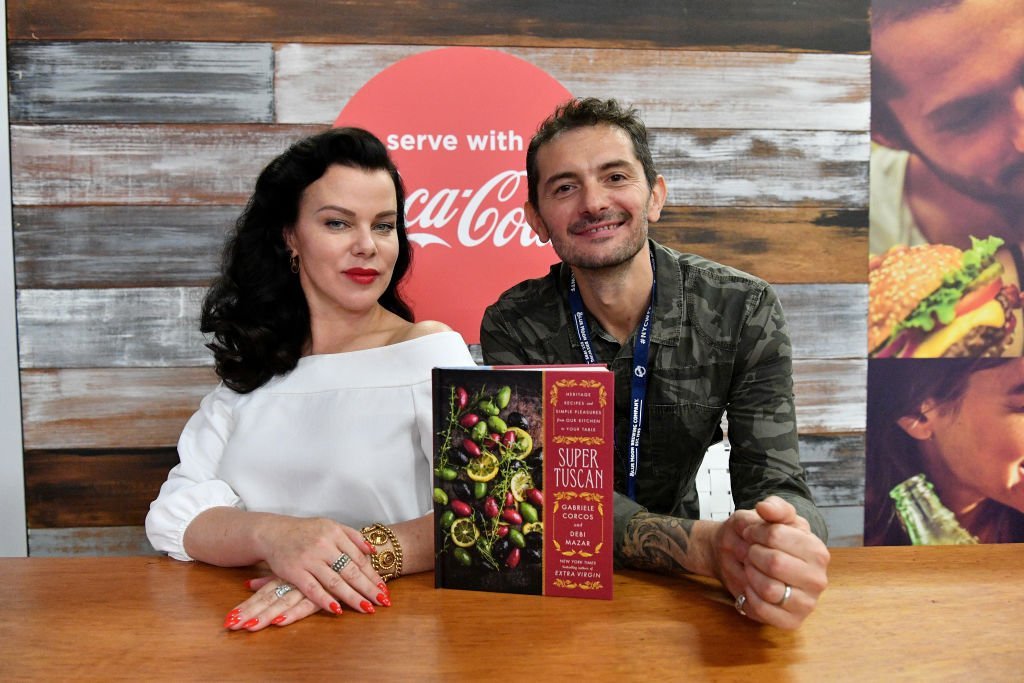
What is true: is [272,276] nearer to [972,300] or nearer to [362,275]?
[362,275]

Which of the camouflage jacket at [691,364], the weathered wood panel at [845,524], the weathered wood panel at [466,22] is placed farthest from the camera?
the weathered wood panel at [845,524]

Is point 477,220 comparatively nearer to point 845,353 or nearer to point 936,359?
point 845,353

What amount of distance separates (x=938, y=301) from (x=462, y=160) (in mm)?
1734

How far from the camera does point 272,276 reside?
74.9 inches

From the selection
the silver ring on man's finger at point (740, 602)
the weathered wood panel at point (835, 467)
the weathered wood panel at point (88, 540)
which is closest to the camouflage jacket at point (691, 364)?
the silver ring on man's finger at point (740, 602)

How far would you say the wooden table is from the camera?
3.10ft

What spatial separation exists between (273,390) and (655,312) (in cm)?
89

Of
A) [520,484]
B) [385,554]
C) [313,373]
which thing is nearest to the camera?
[520,484]

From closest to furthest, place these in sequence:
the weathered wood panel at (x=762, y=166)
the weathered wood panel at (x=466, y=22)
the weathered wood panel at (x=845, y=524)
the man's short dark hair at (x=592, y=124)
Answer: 1. the man's short dark hair at (x=592, y=124)
2. the weathered wood panel at (x=466, y=22)
3. the weathered wood panel at (x=762, y=166)
4. the weathered wood panel at (x=845, y=524)

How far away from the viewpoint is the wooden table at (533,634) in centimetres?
94

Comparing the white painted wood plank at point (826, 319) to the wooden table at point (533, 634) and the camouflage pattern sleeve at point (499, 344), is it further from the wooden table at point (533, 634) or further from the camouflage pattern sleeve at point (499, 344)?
the wooden table at point (533, 634)

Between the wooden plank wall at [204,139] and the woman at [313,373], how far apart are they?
2.48 feet

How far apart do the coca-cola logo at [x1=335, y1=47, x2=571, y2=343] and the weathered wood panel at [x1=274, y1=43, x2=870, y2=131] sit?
7cm

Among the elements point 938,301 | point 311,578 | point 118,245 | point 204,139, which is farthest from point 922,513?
point 118,245
